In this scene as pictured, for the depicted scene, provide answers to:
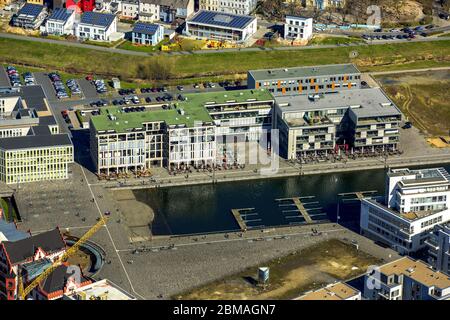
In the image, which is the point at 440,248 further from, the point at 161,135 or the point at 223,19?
the point at 223,19

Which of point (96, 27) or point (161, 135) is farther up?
point (96, 27)

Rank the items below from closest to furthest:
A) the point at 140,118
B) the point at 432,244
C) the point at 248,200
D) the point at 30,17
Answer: the point at 432,244 < the point at 248,200 < the point at 140,118 < the point at 30,17

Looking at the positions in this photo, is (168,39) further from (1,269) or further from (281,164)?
(1,269)

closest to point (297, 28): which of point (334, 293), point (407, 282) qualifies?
point (407, 282)

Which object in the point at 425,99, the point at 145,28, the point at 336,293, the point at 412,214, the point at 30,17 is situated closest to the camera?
the point at 336,293

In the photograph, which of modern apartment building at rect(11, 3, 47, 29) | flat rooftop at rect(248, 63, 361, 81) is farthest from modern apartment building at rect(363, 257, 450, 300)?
modern apartment building at rect(11, 3, 47, 29)
